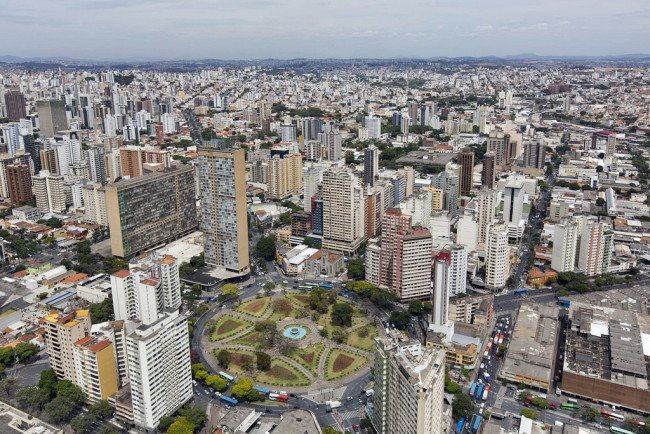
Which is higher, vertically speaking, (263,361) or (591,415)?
(263,361)

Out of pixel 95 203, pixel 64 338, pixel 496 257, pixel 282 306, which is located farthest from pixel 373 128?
pixel 64 338

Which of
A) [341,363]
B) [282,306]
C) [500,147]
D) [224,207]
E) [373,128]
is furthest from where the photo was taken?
[373,128]

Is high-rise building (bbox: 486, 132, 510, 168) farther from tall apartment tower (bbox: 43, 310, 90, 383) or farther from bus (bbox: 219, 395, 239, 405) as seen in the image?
tall apartment tower (bbox: 43, 310, 90, 383)

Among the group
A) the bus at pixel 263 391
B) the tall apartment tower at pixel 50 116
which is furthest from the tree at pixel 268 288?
the tall apartment tower at pixel 50 116

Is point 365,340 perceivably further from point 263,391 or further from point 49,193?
point 49,193

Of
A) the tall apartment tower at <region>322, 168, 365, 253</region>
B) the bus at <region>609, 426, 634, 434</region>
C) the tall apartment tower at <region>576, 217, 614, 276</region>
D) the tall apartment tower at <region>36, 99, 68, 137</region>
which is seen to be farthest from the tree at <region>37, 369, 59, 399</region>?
the tall apartment tower at <region>36, 99, 68, 137</region>

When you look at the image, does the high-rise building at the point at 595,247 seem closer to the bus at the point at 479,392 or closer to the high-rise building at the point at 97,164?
the bus at the point at 479,392

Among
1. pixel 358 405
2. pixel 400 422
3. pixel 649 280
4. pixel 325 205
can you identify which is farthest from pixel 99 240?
pixel 649 280
